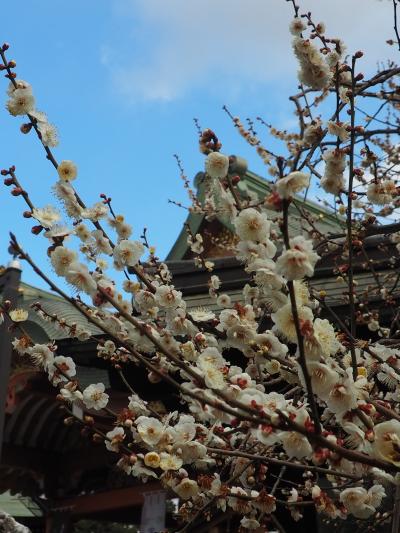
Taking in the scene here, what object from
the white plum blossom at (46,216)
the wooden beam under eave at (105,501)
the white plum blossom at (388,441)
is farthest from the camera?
the wooden beam under eave at (105,501)

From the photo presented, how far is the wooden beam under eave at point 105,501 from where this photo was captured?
23.9 feet

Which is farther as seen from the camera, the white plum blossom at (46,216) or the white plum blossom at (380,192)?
the white plum blossom at (380,192)

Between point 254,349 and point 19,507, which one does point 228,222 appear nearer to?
point 19,507

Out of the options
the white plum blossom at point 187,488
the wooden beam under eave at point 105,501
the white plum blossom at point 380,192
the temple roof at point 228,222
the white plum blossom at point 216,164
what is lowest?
the white plum blossom at point 187,488

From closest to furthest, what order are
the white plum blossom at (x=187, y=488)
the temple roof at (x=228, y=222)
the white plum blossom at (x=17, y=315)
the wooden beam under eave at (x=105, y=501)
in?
the white plum blossom at (x=187, y=488) → the white plum blossom at (x=17, y=315) → the wooden beam under eave at (x=105, y=501) → the temple roof at (x=228, y=222)

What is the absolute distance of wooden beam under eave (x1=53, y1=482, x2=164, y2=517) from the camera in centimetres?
729

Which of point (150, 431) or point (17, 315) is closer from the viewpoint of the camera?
point (150, 431)

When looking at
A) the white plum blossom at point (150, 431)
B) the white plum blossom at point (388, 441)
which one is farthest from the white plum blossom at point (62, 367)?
the white plum blossom at point (388, 441)

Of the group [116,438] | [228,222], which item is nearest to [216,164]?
[116,438]

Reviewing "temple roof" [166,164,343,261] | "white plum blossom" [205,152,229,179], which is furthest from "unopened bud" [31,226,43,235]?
"temple roof" [166,164,343,261]

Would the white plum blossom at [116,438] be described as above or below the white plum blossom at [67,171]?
below

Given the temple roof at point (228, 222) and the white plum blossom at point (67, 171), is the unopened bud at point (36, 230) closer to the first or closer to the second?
the white plum blossom at point (67, 171)

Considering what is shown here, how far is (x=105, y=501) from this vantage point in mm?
7629

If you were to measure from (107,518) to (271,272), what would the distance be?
8.41m
